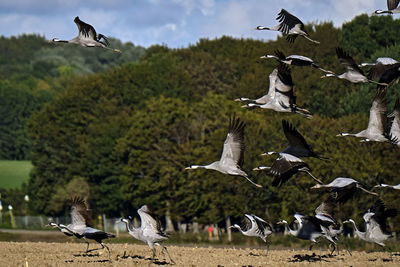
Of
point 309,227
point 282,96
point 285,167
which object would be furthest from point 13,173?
point 285,167

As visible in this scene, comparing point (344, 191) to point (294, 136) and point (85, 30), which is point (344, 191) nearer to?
point (294, 136)

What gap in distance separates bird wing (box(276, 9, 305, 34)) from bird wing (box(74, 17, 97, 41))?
793 cm

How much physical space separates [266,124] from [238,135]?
4818cm

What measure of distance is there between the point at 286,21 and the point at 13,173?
459 ft

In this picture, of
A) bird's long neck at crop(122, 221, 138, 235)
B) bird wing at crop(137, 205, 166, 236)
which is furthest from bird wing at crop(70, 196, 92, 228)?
bird wing at crop(137, 205, 166, 236)

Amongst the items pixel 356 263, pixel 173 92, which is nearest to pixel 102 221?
pixel 173 92

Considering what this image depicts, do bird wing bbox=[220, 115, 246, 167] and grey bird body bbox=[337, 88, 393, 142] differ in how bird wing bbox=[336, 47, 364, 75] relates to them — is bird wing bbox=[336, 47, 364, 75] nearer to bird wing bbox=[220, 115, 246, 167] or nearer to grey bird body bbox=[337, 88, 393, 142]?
grey bird body bbox=[337, 88, 393, 142]

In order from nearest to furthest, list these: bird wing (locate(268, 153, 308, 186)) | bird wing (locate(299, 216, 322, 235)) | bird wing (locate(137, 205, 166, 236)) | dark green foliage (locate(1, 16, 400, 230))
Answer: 1. bird wing (locate(268, 153, 308, 186))
2. bird wing (locate(137, 205, 166, 236))
3. bird wing (locate(299, 216, 322, 235))
4. dark green foliage (locate(1, 16, 400, 230))

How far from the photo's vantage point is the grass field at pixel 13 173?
162 meters

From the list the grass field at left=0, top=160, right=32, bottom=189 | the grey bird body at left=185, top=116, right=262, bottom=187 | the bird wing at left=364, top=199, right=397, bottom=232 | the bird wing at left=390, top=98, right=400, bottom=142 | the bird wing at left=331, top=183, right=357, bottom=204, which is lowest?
the bird wing at left=364, top=199, right=397, bottom=232

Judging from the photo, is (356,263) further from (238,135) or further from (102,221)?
(102,221)

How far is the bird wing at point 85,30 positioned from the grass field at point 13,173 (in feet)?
413

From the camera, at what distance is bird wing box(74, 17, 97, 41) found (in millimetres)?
36259

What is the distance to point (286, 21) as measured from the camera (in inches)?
1346
